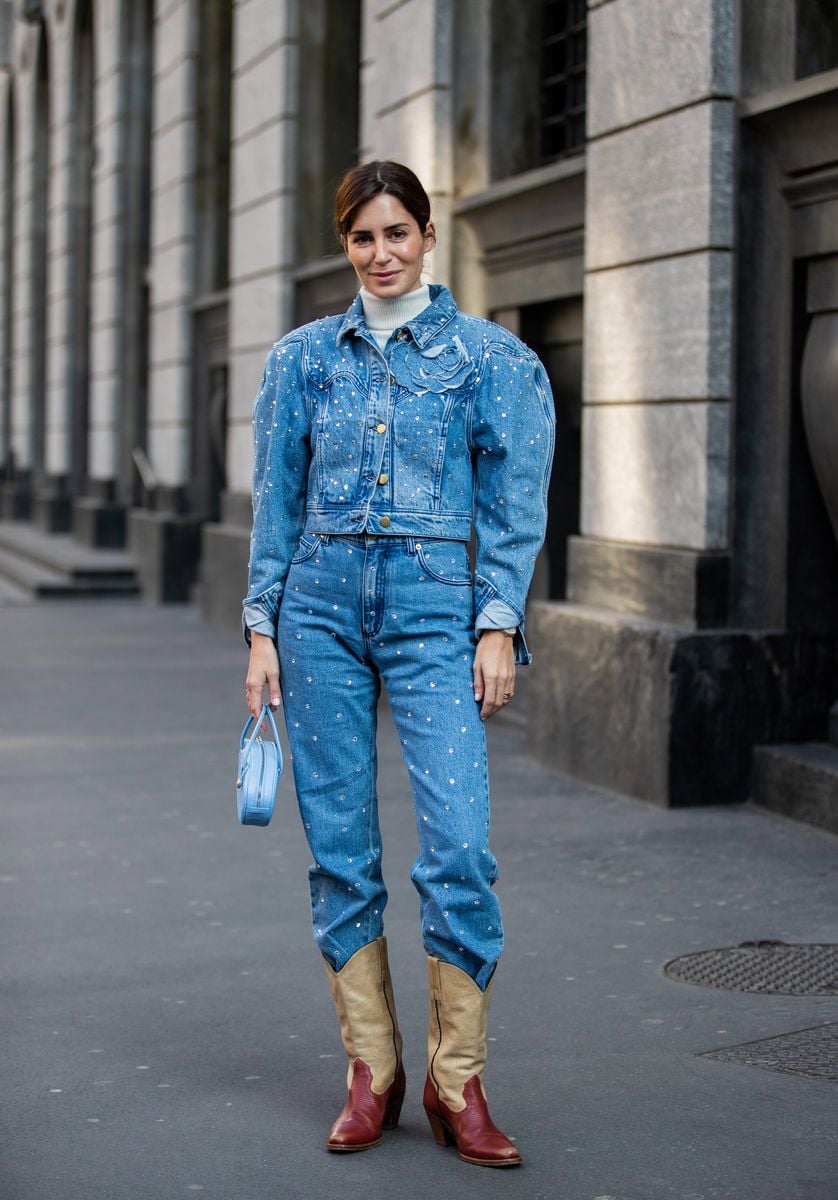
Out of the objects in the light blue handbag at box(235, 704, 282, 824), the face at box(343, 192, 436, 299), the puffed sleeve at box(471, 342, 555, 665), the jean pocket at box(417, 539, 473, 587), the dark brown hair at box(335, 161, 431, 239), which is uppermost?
the dark brown hair at box(335, 161, 431, 239)

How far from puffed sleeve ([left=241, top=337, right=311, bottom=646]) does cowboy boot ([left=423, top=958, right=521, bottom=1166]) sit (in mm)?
804

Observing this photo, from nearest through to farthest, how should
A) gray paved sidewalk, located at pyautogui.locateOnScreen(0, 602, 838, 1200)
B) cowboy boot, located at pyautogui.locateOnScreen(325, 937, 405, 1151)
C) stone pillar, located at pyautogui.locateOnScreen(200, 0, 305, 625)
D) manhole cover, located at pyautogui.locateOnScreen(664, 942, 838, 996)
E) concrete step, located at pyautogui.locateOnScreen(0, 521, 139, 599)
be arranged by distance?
gray paved sidewalk, located at pyautogui.locateOnScreen(0, 602, 838, 1200) < cowboy boot, located at pyautogui.locateOnScreen(325, 937, 405, 1151) < manhole cover, located at pyautogui.locateOnScreen(664, 942, 838, 996) < stone pillar, located at pyautogui.locateOnScreen(200, 0, 305, 625) < concrete step, located at pyautogui.locateOnScreen(0, 521, 139, 599)

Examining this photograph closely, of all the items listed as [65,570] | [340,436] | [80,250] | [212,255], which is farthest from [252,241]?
[340,436]

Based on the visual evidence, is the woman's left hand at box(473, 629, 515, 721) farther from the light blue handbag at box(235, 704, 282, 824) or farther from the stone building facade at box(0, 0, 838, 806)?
the stone building facade at box(0, 0, 838, 806)

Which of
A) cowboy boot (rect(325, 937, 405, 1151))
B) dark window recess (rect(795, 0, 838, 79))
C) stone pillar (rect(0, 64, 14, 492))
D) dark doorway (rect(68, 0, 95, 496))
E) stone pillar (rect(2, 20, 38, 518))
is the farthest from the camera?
stone pillar (rect(0, 64, 14, 492))

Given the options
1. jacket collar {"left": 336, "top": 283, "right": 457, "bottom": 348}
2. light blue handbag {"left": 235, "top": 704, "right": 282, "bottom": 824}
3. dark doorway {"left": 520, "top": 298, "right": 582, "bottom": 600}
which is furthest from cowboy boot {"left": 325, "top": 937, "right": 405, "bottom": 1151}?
dark doorway {"left": 520, "top": 298, "right": 582, "bottom": 600}

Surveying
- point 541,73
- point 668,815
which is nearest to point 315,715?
point 668,815

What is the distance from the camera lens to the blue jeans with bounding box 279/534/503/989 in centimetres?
384

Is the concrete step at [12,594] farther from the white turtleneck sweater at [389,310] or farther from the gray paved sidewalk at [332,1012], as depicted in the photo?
the white turtleneck sweater at [389,310]

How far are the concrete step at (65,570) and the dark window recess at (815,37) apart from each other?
12.4m

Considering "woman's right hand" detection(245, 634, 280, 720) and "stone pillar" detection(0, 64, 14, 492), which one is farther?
"stone pillar" detection(0, 64, 14, 492)

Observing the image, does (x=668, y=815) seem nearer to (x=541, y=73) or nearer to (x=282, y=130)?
(x=541, y=73)

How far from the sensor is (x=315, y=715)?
3.94 m

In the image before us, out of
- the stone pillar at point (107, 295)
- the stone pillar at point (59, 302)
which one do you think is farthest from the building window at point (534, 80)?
the stone pillar at point (59, 302)
